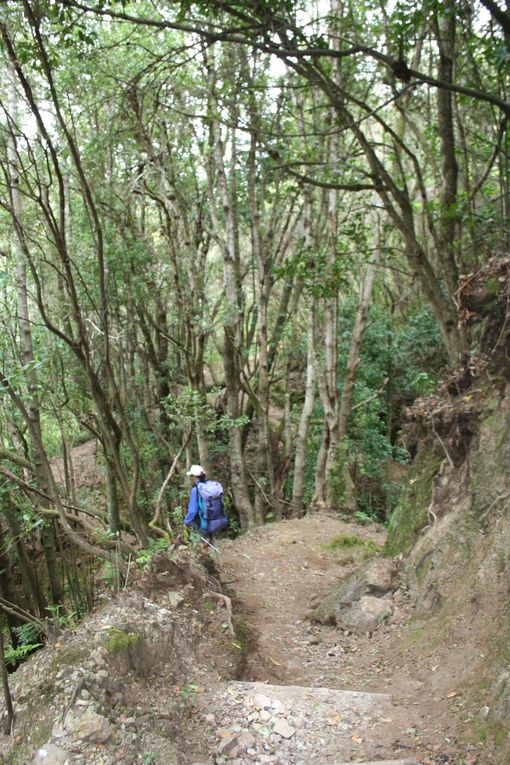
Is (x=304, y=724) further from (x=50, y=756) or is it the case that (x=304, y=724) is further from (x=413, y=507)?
(x=413, y=507)

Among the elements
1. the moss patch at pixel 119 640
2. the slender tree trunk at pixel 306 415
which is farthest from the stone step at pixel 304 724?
the slender tree trunk at pixel 306 415

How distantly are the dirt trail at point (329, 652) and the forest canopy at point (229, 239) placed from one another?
171cm

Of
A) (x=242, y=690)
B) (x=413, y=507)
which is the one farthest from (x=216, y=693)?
(x=413, y=507)

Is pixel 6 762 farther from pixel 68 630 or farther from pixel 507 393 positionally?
pixel 507 393

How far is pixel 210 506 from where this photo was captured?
26.4 ft

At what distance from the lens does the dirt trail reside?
379cm

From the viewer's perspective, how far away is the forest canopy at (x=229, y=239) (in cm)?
680

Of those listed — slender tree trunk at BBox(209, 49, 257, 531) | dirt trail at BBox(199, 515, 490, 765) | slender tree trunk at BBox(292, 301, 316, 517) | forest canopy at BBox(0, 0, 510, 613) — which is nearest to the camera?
dirt trail at BBox(199, 515, 490, 765)

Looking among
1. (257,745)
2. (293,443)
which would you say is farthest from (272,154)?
(293,443)

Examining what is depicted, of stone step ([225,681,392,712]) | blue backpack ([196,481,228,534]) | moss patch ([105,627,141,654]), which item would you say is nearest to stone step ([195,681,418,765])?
stone step ([225,681,392,712])

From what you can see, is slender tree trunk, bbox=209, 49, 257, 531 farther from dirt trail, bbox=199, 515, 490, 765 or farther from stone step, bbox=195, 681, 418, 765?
stone step, bbox=195, 681, 418, 765

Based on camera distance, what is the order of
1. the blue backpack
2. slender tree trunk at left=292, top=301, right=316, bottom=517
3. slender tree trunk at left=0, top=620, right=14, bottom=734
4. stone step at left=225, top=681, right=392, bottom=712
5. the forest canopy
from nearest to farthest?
slender tree trunk at left=0, top=620, right=14, bottom=734 → stone step at left=225, top=681, right=392, bottom=712 → the forest canopy → the blue backpack → slender tree trunk at left=292, top=301, right=316, bottom=517

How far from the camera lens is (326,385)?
12852mm

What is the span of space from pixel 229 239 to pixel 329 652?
837 cm
